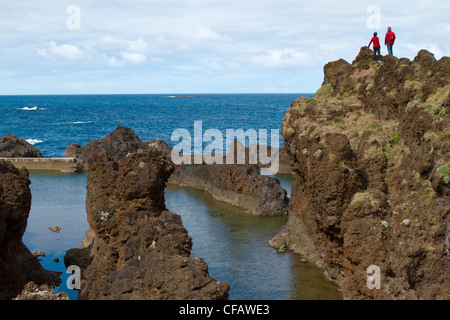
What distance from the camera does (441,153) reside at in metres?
21.0

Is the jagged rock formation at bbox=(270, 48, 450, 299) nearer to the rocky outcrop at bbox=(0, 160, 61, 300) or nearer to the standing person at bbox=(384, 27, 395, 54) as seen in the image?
the standing person at bbox=(384, 27, 395, 54)

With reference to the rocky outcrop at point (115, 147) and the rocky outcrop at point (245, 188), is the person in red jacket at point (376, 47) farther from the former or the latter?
the rocky outcrop at point (115, 147)

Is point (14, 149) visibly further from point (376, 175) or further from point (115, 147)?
point (376, 175)

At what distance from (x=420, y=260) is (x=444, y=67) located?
32.2ft

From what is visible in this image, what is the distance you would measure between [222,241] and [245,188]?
999 centimetres

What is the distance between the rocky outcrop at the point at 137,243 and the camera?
1449 centimetres

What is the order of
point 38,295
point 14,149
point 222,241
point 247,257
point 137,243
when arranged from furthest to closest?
point 14,149 → point 222,241 → point 247,257 → point 137,243 → point 38,295

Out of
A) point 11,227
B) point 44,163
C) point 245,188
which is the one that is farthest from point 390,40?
point 44,163

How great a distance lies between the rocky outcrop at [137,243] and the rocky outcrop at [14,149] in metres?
43.1

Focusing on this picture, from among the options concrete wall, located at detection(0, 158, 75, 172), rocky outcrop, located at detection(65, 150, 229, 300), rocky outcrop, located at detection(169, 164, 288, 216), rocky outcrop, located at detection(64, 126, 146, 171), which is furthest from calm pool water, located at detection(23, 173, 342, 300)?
rocky outcrop, located at detection(64, 126, 146, 171)

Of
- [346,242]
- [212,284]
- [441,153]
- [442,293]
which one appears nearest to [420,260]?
[442,293]

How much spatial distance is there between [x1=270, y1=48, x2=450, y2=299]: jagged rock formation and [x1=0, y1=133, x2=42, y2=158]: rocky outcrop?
44.4m

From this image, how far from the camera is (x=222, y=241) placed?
34.2m

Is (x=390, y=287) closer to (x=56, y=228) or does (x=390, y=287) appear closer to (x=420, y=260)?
(x=420, y=260)
